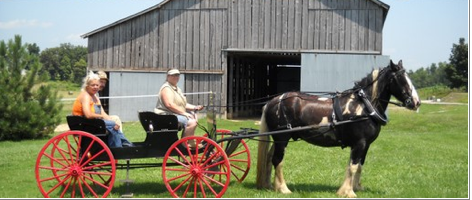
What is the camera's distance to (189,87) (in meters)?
23.4

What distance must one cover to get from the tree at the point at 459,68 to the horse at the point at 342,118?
53994 mm

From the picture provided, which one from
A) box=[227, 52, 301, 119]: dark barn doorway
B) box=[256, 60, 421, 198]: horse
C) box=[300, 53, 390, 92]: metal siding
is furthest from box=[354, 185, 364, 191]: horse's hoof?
box=[227, 52, 301, 119]: dark barn doorway

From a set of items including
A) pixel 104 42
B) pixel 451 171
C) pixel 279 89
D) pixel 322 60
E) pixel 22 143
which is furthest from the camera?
pixel 279 89

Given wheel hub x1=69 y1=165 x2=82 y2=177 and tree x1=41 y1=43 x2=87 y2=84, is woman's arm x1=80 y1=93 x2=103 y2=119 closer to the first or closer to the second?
wheel hub x1=69 y1=165 x2=82 y2=177

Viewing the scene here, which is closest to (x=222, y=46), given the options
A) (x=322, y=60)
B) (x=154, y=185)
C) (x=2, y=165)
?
→ (x=322, y=60)

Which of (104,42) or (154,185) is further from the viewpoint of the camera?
(104,42)

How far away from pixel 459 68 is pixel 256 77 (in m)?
36.1

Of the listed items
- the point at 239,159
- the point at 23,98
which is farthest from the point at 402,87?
the point at 23,98

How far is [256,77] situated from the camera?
31.3m

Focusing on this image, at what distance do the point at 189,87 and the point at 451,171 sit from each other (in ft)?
49.4

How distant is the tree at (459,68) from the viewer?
57.9 metres

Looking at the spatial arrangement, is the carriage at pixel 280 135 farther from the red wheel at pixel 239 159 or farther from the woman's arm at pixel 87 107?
the red wheel at pixel 239 159

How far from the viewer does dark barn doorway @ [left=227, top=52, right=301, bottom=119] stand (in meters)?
24.8

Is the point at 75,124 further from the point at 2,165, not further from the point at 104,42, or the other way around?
the point at 104,42
